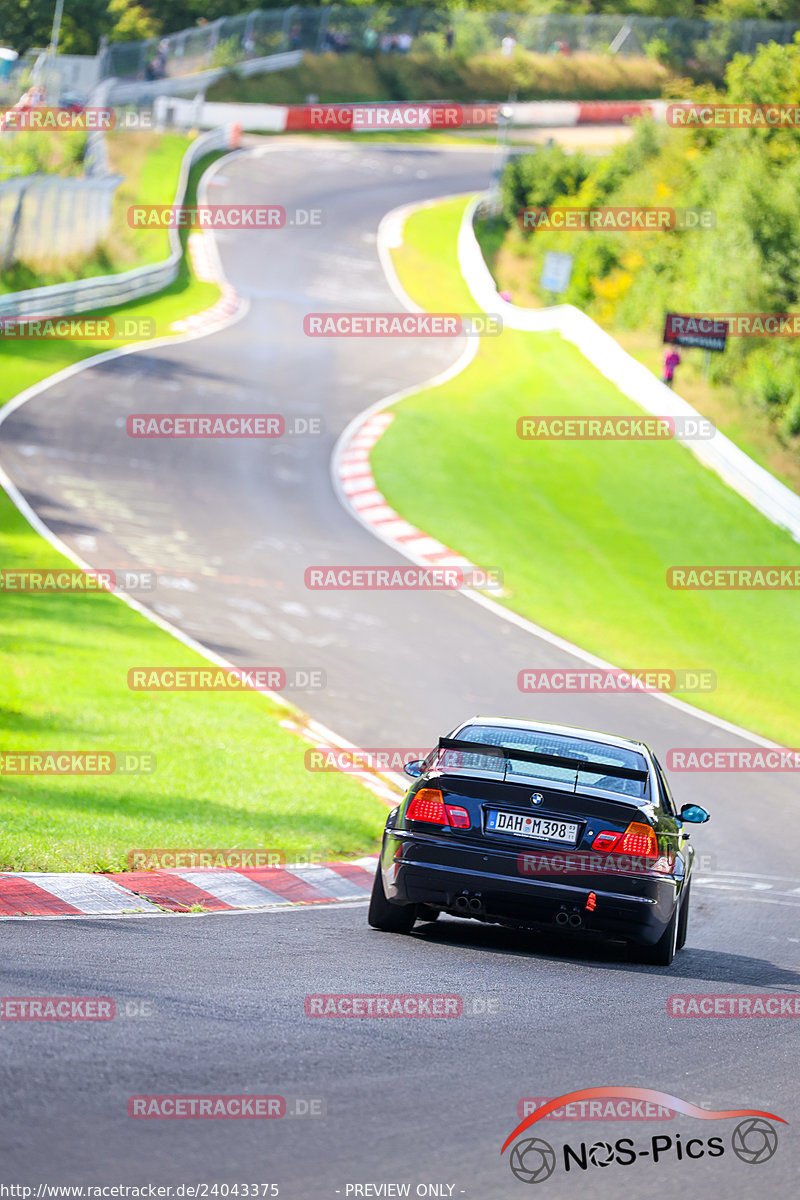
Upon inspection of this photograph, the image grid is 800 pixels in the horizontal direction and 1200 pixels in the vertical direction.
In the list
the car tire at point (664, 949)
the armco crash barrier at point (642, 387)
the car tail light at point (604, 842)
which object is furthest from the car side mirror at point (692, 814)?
the armco crash barrier at point (642, 387)

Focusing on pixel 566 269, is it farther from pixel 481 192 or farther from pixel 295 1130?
pixel 295 1130

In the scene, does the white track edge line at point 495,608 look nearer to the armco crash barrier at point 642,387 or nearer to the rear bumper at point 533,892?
the armco crash barrier at point 642,387

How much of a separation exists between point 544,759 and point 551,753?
0.63 ft

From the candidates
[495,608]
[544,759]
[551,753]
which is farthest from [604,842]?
[495,608]

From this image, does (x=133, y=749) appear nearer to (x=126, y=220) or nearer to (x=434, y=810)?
(x=434, y=810)

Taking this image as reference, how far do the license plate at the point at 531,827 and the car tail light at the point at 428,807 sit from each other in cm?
29

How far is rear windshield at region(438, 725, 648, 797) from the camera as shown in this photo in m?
8.77

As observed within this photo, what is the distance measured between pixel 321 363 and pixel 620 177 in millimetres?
27917

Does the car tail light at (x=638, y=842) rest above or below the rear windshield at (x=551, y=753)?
below

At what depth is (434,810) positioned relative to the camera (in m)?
8.67

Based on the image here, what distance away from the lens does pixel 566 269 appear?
49.6 meters

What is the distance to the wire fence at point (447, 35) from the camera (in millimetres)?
66312

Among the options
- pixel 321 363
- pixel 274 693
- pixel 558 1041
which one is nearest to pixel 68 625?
pixel 274 693

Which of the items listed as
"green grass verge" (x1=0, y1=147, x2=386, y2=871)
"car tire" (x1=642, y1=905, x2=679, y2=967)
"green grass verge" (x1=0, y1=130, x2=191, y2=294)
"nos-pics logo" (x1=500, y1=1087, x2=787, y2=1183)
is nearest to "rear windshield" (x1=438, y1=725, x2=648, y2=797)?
"car tire" (x1=642, y1=905, x2=679, y2=967)
